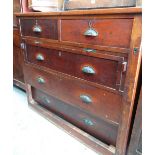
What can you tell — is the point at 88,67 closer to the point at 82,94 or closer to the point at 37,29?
the point at 82,94

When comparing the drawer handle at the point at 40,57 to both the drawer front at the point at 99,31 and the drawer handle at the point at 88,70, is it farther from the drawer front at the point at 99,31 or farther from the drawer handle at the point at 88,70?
the drawer handle at the point at 88,70

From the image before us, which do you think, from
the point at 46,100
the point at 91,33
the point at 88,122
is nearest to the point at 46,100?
the point at 46,100

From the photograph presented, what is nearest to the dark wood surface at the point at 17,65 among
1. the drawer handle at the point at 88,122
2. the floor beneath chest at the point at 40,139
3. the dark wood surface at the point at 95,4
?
the floor beneath chest at the point at 40,139

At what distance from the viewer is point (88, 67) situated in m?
0.98

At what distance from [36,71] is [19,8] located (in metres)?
0.61

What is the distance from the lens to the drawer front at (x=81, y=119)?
1.09 metres

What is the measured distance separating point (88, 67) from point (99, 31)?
23 cm

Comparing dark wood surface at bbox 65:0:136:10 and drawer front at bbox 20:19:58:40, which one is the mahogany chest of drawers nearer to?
drawer front at bbox 20:19:58:40

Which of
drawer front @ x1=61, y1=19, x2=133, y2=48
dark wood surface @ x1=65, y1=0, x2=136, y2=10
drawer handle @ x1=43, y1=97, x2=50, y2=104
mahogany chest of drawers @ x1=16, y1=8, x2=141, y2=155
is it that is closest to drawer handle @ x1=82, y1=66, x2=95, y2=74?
mahogany chest of drawers @ x1=16, y1=8, x2=141, y2=155

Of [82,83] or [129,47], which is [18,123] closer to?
[82,83]

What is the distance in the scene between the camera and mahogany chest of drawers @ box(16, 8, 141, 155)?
81cm

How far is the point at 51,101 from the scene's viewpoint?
1.45 m

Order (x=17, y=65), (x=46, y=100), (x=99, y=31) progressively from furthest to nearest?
(x=17, y=65), (x=46, y=100), (x=99, y=31)

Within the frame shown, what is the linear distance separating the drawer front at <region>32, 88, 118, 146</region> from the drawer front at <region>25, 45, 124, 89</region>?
1.05 ft
